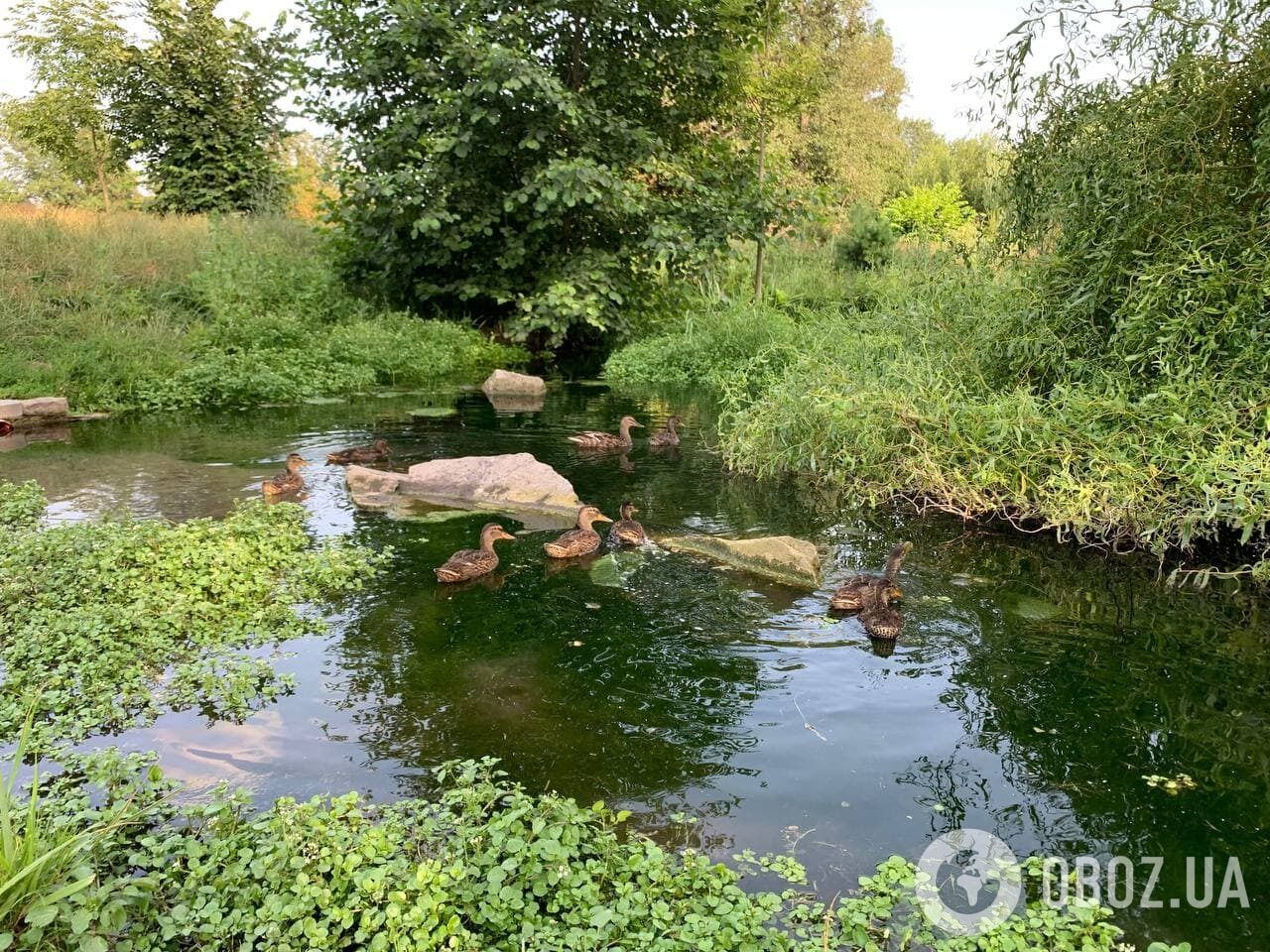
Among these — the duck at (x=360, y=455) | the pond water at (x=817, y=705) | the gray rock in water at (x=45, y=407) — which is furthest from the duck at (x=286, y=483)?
the gray rock in water at (x=45, y=407)

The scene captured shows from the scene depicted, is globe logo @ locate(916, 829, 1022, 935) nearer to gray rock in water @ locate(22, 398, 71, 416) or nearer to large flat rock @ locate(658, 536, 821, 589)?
large flat rock @ locate(658, 536, 821, 589)

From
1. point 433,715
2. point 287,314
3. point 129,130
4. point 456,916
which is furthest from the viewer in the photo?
point 129,130

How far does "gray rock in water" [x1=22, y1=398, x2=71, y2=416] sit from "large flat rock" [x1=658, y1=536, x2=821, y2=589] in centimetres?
1072

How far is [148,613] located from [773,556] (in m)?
4.61

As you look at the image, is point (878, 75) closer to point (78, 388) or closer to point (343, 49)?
point (343, 49)

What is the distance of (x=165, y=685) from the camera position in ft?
17.5

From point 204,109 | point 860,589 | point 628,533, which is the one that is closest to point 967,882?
point 860,589

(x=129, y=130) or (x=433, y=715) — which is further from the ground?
(x=129, y=130)

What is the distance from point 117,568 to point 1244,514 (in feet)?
26.7

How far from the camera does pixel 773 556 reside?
294 inches

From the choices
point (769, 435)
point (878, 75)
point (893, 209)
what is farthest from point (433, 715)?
point (878, 75)

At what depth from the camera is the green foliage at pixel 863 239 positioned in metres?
25.0

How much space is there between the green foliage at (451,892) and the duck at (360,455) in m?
7.51

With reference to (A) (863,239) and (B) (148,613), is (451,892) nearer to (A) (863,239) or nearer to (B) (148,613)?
(B) (148,613)
